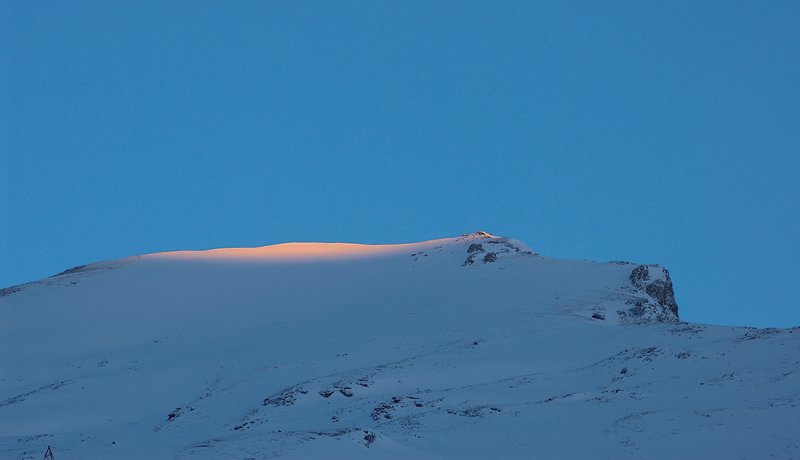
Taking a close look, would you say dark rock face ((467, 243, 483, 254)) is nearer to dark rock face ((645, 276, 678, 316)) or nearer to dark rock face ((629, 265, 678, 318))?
dark rock face ((629, 265, 678, 318))

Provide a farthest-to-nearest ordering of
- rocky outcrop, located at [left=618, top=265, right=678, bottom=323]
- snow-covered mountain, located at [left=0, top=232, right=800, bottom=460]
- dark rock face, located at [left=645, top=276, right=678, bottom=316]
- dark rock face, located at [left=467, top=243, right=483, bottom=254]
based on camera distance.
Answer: dark rock face, located at [left=467, top=243, right=483, bottom=254] < dark rock face, located at [left=645, top=276, right=678, bottom=316] < rocky outcrop, located at [left=618, top=265, right=678, bottom=323] < snow-covered mountain, located at [left=0, top=232, right=800, bottom=460]

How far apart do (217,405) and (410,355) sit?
8028mm

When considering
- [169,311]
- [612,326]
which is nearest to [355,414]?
[612,326]

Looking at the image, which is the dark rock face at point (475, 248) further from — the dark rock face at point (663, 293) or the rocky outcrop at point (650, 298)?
the dark rock face at point (663, 293)

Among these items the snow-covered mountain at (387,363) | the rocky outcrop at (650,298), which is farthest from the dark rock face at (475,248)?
the rocky outcrop at (650,298)

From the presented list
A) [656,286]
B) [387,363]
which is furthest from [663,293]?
[387,363]

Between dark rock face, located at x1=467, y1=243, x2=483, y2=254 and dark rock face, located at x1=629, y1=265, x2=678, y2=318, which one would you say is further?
dark rock face, located at x1=467, y1=243, x2=483, y2=254

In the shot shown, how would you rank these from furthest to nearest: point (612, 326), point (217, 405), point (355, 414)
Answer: point (612, 326) < point (217, 405) < point (355, 414)

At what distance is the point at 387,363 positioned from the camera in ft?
137

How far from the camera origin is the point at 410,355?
42.9 meters

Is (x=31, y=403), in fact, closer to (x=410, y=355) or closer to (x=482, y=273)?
(x=410, y=355)

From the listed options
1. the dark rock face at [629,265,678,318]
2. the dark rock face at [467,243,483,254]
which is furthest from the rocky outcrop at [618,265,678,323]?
the dark rock face at [467,243,483,254]

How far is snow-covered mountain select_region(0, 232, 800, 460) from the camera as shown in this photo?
30.0 meters

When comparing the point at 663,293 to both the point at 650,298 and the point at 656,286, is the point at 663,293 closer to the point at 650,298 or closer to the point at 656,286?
the point at 656,286
